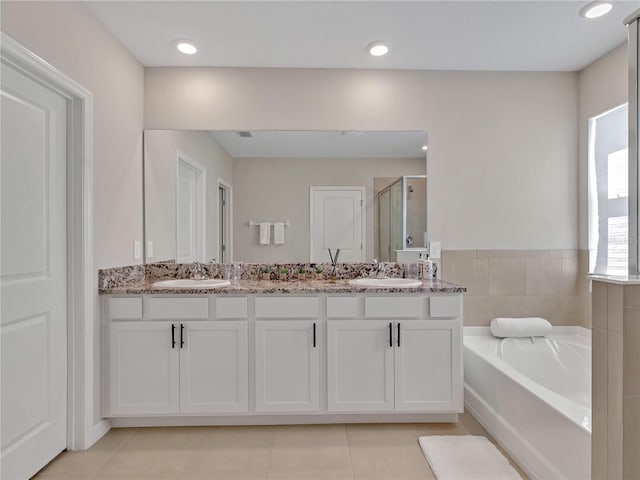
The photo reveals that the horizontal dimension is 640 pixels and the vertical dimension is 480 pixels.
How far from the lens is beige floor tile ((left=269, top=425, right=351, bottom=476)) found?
2.06 metres

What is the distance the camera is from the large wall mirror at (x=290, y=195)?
296cm

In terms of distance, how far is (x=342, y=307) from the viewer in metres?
2.44

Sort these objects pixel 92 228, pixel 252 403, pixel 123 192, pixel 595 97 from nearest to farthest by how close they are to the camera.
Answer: pixel 92 228, pixel 252 403, pixel 123 192, pixel 595 97

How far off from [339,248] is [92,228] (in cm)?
159

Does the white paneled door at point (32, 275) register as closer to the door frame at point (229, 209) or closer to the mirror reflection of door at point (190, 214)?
the mirror reflection of door at point (190, 214)

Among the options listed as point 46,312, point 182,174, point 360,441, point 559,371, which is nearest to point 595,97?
point 559,371

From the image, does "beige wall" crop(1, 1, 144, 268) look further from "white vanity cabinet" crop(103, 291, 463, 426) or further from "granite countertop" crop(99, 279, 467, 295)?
"white vanity cabinet" crop(103, 291, 463, 426)

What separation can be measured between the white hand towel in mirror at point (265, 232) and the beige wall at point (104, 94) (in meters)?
0.84

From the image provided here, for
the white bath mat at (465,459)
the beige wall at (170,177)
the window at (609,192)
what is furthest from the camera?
the beige wall at (170,177)

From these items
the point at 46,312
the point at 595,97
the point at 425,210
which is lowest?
the point at 46,312

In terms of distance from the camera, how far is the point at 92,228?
2.25 meters

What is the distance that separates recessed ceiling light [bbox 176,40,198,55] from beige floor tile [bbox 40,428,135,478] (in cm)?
244

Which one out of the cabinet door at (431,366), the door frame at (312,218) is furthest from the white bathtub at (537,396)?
the door frame at (312,218)

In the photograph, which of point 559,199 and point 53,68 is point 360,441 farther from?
point 53,68
